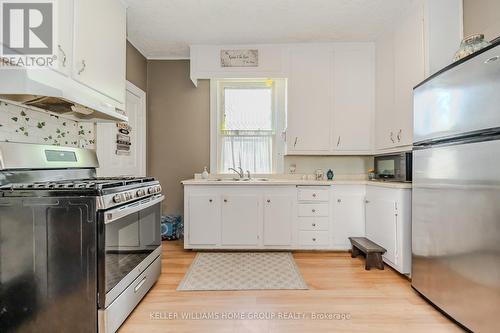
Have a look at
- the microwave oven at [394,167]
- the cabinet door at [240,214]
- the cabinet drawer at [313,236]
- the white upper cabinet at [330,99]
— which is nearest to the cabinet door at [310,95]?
the white upper cabinet at [330,99]

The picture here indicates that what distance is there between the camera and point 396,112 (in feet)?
8.93

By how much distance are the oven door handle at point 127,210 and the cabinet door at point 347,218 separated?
2.04 m

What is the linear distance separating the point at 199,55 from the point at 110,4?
1.20m

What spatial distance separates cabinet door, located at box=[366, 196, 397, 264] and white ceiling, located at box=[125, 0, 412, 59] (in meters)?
1.88

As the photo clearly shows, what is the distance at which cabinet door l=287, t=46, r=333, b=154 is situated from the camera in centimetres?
327

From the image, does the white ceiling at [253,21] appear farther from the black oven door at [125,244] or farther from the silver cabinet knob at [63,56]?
the black oven door at [125,244]

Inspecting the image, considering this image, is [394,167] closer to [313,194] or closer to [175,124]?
[313,194]

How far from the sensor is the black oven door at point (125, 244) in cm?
142

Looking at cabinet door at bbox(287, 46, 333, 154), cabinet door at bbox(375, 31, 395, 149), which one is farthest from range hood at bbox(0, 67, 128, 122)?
cabinet door at bbox(375, 31, 395, 149)

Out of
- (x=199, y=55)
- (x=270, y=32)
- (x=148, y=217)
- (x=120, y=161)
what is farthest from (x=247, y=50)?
(x=148, y=217)

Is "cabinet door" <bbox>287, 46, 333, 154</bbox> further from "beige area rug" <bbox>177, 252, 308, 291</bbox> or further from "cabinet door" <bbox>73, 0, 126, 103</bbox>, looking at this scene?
"cabinet door" <bbox>73, 0, 126, 103</bbox>

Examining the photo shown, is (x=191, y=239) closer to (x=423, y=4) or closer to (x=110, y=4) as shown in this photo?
(x=110, y=4)

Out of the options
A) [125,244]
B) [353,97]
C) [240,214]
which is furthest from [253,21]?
[125,244]

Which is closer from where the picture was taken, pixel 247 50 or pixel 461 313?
pixel 461 313
